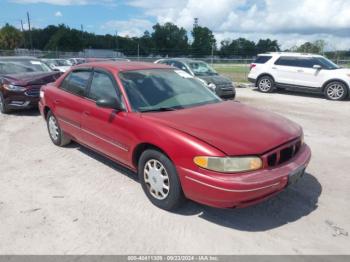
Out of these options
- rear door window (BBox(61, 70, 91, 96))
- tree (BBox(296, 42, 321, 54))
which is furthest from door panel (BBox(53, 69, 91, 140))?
tree (BBox(296, 42, 321, 54))

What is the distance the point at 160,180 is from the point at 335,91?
11183 millimetres

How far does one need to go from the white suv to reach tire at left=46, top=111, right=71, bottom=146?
10490 millimetres

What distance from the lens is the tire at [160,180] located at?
3529 millimetres

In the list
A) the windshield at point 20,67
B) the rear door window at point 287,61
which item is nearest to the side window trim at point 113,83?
the windshield at point 20,67

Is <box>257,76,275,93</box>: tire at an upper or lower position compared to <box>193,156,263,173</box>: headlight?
lower

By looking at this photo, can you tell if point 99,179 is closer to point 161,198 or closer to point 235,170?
point 161,198

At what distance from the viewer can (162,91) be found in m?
4.45

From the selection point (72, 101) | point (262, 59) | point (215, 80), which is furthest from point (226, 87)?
point (72, 101)

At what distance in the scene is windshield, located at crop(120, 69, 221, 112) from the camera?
165 inches

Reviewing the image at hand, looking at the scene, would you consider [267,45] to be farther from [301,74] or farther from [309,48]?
[301,74]

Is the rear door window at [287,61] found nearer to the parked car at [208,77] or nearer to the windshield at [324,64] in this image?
the windshield at [324,64]

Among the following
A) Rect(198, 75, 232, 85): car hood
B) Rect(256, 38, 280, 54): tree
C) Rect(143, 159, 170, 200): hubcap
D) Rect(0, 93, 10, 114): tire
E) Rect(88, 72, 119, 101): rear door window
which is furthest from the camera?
Rect(256, 38, 280, 54): tree

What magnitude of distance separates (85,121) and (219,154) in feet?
8.00

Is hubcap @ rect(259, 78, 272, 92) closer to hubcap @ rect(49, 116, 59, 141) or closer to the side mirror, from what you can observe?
hubcap @ rect(49, 116, 59, 141)
